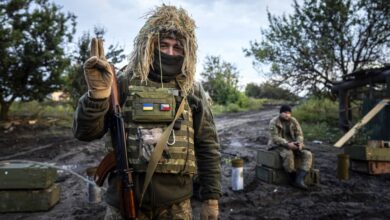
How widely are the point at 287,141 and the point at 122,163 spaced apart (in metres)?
6.03

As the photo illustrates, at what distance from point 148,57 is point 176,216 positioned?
941 mm

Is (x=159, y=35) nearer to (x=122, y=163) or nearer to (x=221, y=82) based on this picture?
(x=122, y=163)

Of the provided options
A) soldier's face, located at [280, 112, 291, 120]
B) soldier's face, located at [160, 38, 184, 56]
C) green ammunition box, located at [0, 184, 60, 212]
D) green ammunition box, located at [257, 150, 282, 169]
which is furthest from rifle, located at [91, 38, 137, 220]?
soldier's face, located at [280, 112, 291, 120]

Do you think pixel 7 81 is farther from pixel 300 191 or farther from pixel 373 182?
pixel 373 182

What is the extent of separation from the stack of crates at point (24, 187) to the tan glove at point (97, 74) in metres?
3.95

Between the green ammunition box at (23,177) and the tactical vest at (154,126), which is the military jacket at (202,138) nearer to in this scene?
the tactical vest at (154,126)

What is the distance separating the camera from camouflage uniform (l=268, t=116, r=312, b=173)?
7234 mm

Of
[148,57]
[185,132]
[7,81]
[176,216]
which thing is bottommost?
[176,216]

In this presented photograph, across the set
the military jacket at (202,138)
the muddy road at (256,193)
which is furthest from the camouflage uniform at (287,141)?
the military jacket at (202,138)

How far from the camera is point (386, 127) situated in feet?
36.6

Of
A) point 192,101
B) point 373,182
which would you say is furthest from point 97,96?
point 373,182

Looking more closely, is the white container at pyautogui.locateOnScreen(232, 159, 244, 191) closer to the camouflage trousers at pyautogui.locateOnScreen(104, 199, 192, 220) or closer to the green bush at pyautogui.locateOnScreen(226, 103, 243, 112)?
the camouflage trousers at pyautogui.locateOnScreen(104, 199, 192, 220)

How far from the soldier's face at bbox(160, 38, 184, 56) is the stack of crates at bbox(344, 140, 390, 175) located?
7.08m

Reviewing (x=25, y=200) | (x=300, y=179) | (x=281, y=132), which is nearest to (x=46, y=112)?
(x=25, y=200)
